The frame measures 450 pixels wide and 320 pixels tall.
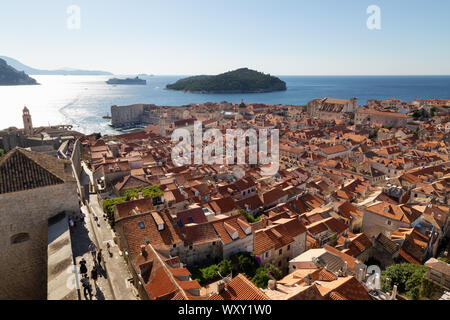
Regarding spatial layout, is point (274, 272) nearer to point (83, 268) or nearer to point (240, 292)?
point (240, 292)

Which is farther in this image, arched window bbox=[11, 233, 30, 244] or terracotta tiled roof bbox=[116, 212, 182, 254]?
terracotta tiled roof bbox=[116, 212, 182, 254]

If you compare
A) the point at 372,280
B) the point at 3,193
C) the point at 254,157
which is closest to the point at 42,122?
the point at 254,157

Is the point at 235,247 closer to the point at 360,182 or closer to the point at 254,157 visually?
the point at 360,182

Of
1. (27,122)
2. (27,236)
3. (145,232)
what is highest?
(27,122)

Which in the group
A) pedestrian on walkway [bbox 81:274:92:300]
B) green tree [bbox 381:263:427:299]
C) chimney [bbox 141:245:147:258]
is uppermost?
pedestrian on walkway [bbox 81:274:92:300]

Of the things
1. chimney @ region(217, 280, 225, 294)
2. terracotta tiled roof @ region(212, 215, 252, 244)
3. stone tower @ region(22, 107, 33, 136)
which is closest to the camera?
chimney @ region(217, 280, 225, 294)

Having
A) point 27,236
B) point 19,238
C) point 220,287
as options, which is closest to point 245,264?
point 220,287

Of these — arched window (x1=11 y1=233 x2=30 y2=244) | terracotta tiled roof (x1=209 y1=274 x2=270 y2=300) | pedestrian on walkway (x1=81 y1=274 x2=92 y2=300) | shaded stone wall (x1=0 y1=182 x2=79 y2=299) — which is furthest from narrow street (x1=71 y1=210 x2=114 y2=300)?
terracotta tiled roof (x1=209 y1=274 x2=270 y2=300)

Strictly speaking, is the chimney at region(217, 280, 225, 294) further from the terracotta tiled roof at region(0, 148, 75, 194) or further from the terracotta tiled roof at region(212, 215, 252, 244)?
the terracotta tiled roof at region(0, 148, 75, 194)

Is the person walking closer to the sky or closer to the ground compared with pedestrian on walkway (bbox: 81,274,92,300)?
closer to the sky
